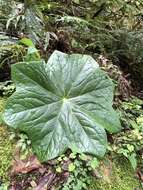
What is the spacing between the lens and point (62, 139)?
2.04 metres

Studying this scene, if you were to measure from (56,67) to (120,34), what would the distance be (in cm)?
112

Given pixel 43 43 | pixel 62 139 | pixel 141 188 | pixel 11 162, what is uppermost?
pixel 43 43

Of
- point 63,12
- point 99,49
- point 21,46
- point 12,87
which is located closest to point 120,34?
point 99,49

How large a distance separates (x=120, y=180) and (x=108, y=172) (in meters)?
0.10

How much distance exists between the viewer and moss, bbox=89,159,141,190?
2.12 m

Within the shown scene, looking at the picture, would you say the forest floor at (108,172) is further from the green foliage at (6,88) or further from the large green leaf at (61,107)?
the large green leaf at (61,107)

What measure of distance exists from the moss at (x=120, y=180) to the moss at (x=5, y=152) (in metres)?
0.50

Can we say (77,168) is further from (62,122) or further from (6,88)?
(6,88)

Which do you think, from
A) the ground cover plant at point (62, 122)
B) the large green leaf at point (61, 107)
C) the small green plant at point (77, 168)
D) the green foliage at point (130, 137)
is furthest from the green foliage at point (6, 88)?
the green foliage at point (130, 137)

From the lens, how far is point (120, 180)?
7.27ft

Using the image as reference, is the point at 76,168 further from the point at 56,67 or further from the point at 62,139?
the point at 56,67

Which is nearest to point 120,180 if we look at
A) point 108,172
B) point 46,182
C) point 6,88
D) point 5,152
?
point 108,172

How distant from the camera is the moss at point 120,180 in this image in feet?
6.96

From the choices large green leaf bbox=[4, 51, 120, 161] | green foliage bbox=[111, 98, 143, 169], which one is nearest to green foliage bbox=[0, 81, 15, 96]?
large green leaf bbox=[4, 51, 120, 161]
